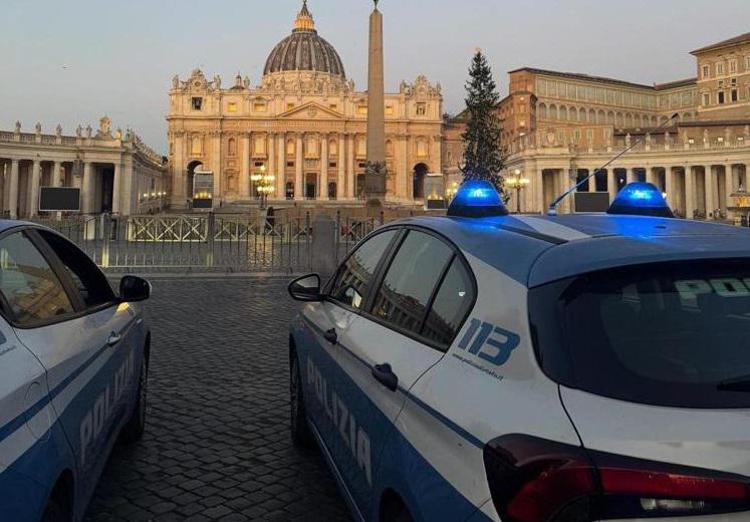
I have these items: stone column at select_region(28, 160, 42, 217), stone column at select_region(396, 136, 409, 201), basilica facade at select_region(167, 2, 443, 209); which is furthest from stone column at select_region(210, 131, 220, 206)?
stone column at select_region(396, 136, 409, 201)

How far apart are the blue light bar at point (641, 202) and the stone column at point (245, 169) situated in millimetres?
95536

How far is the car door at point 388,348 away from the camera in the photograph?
7.13 ft

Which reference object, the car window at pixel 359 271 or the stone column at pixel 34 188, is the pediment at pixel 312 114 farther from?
the car window at pixel 359 271

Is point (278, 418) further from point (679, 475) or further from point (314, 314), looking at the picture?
point (679, 475)

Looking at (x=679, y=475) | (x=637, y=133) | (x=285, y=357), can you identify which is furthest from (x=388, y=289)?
(x=637, y=133)

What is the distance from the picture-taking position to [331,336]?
321cm

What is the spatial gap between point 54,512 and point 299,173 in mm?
97538

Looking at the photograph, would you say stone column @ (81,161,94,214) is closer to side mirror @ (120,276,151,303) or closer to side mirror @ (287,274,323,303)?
side mirror @ (120,276,151,303)

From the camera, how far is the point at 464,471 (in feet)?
5.29

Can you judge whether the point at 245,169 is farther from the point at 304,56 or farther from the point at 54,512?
the point at 54,512

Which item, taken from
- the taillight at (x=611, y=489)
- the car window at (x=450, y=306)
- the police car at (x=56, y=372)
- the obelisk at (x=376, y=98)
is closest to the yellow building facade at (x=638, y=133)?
the obelisk at (x=376, y=98)

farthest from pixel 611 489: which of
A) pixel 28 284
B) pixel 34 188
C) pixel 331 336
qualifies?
pixel 34 188

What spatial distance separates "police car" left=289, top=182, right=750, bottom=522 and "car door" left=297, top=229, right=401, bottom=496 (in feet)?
0.70

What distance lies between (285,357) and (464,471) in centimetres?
611
